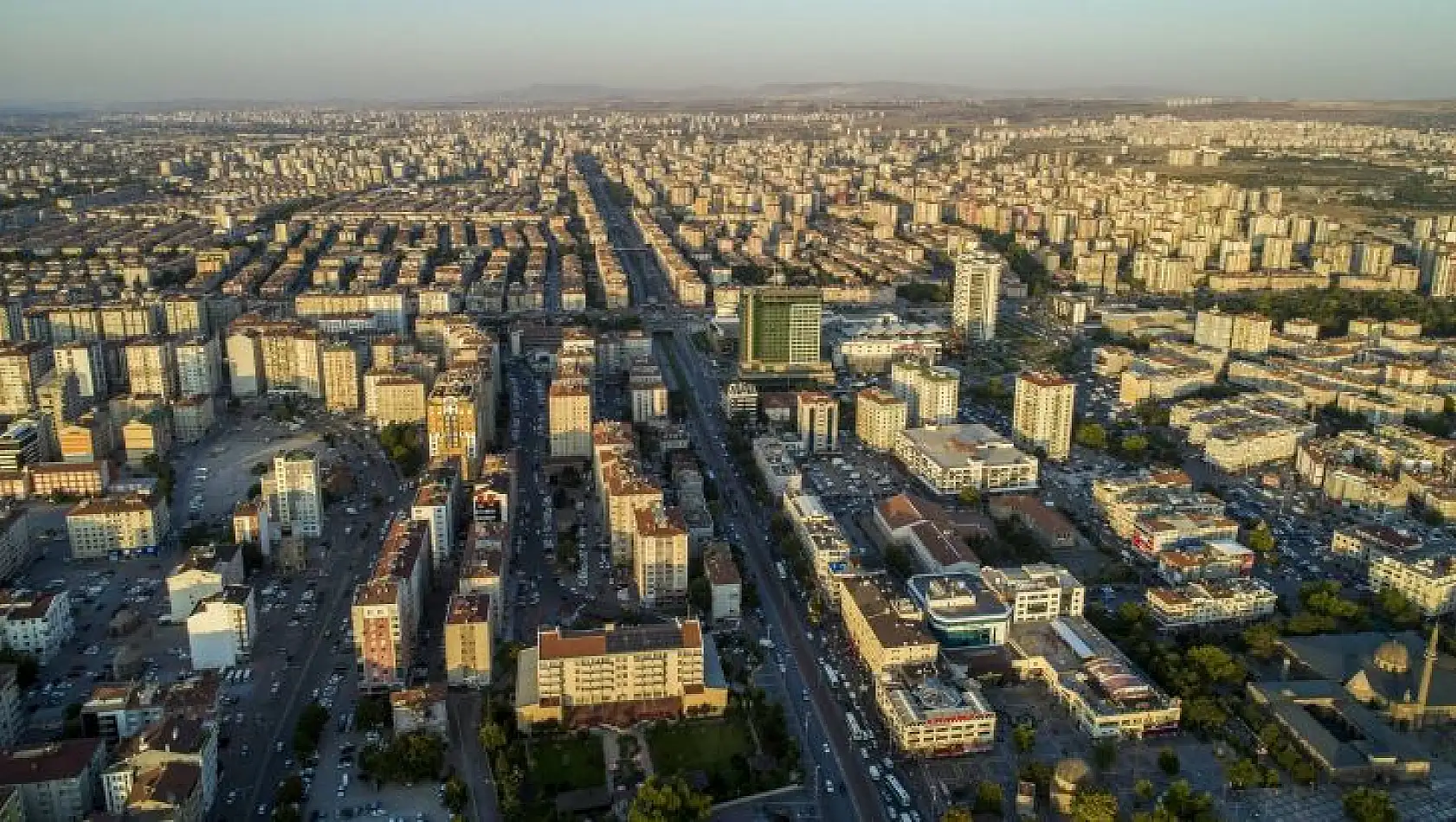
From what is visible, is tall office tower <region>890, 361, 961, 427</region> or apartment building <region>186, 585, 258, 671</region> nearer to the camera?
apartment building <region>186, 585, 258, 671</region>

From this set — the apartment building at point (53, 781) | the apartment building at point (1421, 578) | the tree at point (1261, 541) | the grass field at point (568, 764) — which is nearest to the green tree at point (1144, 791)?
the grass field at point (568, 764)

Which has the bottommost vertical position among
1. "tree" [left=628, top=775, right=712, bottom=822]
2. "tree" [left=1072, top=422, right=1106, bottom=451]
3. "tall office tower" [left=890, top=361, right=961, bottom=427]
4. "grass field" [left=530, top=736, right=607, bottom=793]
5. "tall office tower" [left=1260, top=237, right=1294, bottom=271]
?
"grass field" [left=530, top=736, right=607, bottom=793]

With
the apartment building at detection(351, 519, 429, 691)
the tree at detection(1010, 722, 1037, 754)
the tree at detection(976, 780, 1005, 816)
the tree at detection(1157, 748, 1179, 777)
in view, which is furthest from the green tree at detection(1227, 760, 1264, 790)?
the apartment building at detection(351, 519, 429, 691)

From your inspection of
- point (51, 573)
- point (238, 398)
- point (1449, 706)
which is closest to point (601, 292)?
point (238, 398)

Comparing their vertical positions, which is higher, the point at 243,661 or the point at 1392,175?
the point at 1392,175

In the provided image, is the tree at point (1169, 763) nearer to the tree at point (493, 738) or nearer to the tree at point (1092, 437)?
the tree at point (493, 738)

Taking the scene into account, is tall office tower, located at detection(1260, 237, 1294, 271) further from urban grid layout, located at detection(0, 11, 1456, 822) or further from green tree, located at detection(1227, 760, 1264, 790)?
green tree, located at detection(1227, 760, 1264, 790)

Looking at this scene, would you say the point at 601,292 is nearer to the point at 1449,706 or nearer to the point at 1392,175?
the point at 1449,706

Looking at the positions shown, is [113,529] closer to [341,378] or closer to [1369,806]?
[341,378]
